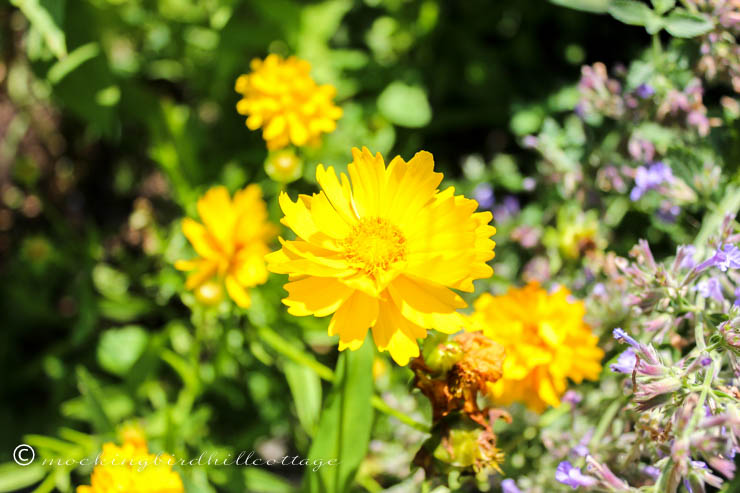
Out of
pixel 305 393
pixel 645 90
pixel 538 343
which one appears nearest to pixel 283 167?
pixel 305 393

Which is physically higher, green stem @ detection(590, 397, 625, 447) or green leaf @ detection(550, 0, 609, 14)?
green leaf @ detection(550, 0, 609, 14)

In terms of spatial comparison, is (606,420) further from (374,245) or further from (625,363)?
(374,245)

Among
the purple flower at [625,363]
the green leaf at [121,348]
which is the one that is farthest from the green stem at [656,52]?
the green leaf at [121,348]

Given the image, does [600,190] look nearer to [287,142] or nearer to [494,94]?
[494,94]

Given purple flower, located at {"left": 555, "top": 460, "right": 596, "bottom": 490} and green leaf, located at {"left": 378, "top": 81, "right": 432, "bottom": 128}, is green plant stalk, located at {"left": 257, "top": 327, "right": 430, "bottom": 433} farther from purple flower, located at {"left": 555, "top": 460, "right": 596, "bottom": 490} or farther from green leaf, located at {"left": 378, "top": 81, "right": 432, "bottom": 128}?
green leaf, located at {"left": 378, "top": 81, "right": 432, "bottom": 128}

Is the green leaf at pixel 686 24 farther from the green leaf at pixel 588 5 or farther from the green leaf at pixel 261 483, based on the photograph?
the green leaf at pixel 261 483

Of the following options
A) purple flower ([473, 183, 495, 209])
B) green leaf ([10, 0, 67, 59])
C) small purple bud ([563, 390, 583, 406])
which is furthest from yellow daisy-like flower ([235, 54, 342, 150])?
small purple bud ([563, 390, 583, 406])

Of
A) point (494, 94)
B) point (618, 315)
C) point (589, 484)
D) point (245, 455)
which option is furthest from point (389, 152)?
point (589, 484)
